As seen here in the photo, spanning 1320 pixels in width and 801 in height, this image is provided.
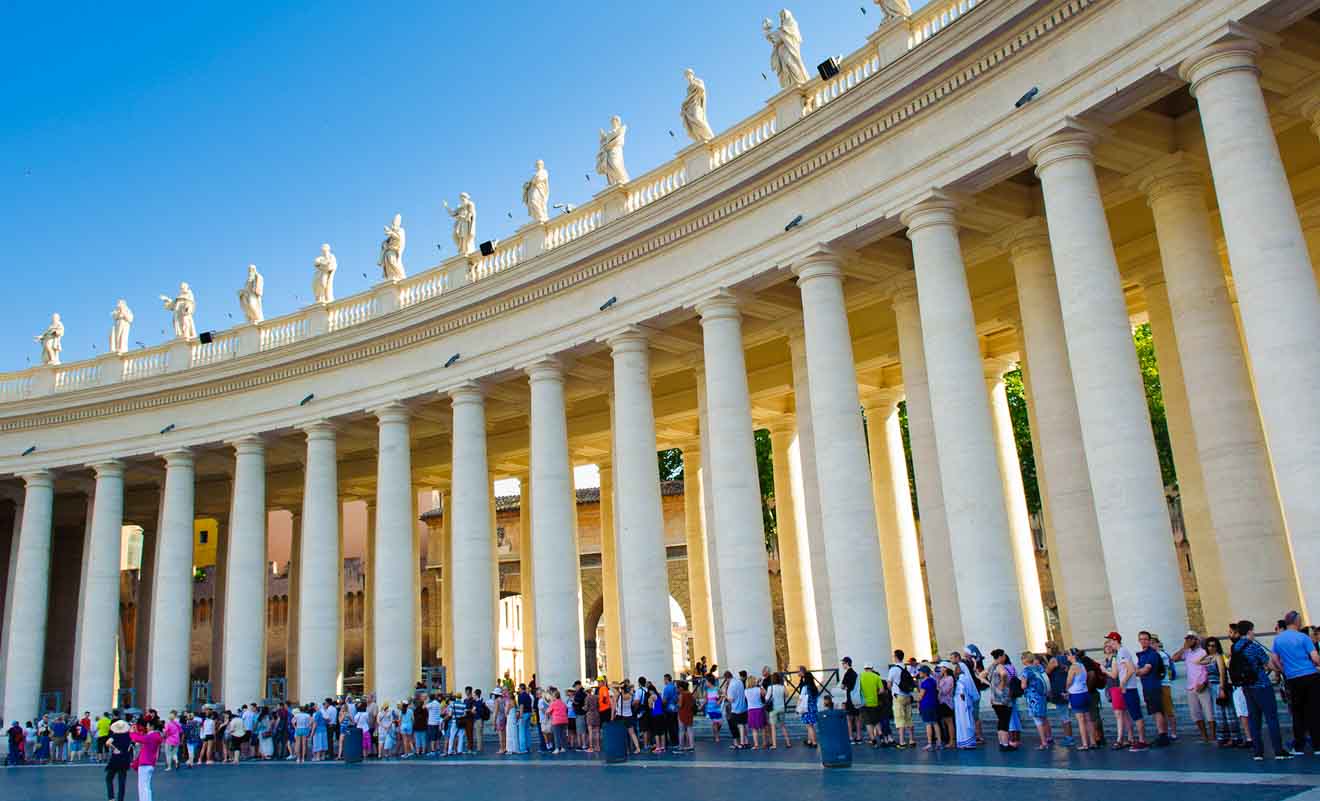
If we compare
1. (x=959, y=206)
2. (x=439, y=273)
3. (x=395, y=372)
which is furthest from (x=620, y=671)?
(x=959, y=206)

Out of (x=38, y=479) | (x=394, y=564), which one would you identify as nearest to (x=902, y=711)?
(x=394, y=564)

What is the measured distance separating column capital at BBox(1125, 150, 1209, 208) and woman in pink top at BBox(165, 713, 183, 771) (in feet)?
127

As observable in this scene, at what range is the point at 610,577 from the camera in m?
54.6

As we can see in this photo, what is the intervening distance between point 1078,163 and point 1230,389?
7554 millimetres

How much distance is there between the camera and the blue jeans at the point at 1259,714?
56.2ft

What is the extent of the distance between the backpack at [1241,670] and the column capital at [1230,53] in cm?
1370

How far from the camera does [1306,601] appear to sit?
21.8 meters

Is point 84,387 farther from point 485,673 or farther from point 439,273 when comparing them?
point 485,673

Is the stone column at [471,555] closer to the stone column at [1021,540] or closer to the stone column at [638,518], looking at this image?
the stone column at [638,518]

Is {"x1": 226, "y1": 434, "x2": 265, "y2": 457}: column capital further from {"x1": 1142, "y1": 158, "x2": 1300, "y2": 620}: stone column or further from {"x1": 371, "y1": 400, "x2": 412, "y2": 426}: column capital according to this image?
{"x1": 1142, "y1": 158, "x2": 1300, "y2": 620}: stone column

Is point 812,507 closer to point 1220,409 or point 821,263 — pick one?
point 821,263

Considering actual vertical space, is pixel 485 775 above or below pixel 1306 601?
below

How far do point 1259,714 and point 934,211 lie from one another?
17.3 metres

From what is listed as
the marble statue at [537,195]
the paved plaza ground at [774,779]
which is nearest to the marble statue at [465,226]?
the marble statue at [537,195]
